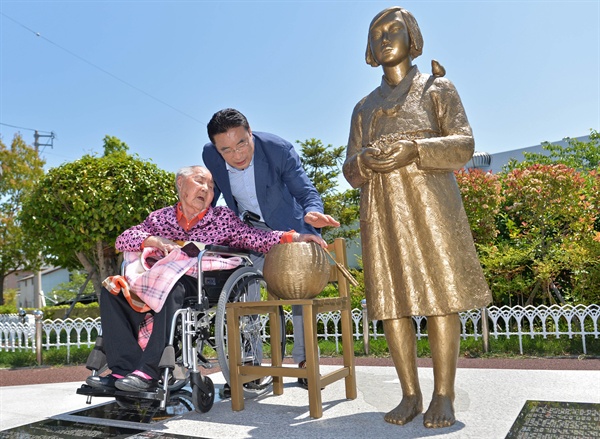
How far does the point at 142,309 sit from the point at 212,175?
112cm

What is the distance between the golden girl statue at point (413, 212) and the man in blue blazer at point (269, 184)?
0.90m

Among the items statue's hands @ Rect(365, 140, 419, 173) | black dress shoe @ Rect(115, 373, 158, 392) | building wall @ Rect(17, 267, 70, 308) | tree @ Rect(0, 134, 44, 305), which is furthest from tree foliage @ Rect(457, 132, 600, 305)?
building wall @ Rect(17, 267, 70, 308)

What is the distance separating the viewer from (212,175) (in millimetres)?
3684

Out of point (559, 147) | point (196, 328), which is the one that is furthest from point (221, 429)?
Result: point (559, 147)

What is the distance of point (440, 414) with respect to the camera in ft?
7.82

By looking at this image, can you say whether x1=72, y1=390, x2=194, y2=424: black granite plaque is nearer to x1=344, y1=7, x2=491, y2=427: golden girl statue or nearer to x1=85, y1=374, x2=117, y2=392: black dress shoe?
x1=85, y1=374, x2=117, y2=392: black dress shoe

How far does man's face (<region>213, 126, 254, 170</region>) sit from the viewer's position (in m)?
3.31

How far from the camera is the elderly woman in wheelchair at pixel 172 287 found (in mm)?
2738

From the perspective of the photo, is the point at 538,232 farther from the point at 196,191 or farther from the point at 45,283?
the point at 45,283

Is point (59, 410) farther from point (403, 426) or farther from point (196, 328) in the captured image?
point (403, 426)

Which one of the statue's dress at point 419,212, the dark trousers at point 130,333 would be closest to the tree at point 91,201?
the dark trousers at point 130,333

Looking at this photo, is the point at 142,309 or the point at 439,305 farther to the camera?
the point at 142,309

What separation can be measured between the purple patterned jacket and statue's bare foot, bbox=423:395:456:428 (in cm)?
131

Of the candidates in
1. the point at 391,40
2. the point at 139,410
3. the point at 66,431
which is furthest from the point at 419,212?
→ the point at 66,431
